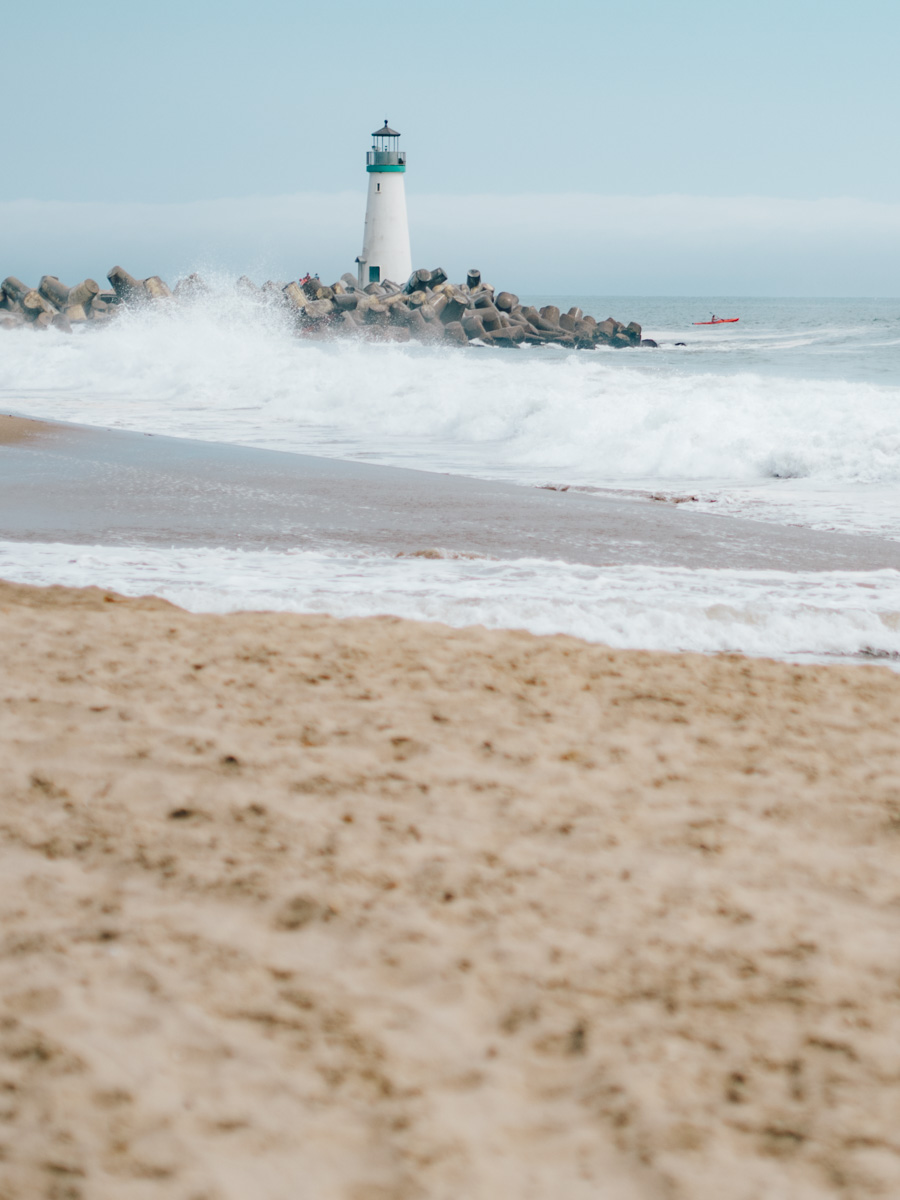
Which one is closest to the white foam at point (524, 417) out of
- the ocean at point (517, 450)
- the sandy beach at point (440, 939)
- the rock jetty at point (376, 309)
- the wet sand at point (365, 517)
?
the ocean at point (517, 450)

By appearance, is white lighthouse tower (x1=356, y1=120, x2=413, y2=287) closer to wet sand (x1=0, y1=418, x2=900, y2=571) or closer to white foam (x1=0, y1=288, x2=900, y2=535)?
white foam (x1=0, y1=288, x2=900, y2=535)

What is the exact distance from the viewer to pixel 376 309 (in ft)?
128

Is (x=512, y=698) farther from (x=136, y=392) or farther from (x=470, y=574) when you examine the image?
(x=136, y=392)

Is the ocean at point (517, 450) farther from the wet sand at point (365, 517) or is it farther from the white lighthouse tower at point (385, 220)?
the white lighthouse tower at point (385, 220)

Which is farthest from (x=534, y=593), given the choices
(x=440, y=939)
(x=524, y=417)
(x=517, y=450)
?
(x=524, y=417)

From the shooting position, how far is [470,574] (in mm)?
5727

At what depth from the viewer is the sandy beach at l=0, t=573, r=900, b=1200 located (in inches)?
63.9

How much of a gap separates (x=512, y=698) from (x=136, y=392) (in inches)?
671

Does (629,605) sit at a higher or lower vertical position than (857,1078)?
higher

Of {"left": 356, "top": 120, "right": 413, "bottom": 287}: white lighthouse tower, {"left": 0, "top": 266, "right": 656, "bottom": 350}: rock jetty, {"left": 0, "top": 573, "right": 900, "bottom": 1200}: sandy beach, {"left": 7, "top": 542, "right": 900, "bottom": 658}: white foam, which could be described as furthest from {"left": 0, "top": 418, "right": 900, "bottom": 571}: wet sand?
{"left": 356, "top": 120, "right": 413, "bottom": 287}: white lighthouse tower

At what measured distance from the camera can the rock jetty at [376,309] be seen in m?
38.3

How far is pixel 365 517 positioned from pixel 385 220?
1513 inches

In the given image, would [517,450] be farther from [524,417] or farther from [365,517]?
[365,517]

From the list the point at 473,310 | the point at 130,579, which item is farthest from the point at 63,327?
the point at 130,579
